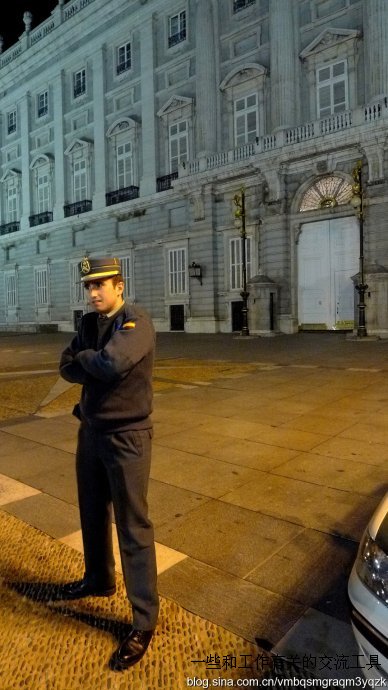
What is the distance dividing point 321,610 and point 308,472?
6.30ft

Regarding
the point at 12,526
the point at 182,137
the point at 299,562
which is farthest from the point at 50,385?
the point at 182,137

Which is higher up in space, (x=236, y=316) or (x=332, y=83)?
(x=332, y=83)

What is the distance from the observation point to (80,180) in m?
32.5

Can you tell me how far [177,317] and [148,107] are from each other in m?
12.6

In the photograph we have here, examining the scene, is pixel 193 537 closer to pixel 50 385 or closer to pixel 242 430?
pixel 242 430

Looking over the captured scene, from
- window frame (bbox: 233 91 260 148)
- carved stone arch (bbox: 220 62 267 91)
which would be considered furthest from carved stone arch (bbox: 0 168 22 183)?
window frame (bbox: 233 91 260 148)

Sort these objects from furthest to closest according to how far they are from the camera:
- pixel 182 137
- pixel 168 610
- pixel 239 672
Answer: pixel 182 137, pixel 168 610, pixel 239 672

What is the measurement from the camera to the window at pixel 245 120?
23.8 m

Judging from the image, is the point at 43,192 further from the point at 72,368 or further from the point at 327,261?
the point at 72,368

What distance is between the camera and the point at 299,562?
9.21 ft

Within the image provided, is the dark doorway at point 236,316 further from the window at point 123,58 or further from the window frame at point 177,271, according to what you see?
the window at point 123,58

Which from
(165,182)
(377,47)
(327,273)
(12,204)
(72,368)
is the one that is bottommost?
(72,368)

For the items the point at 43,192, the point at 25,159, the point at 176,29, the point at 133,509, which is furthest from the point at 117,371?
the point at 25,159

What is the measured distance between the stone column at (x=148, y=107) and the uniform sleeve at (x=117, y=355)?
2694cm
